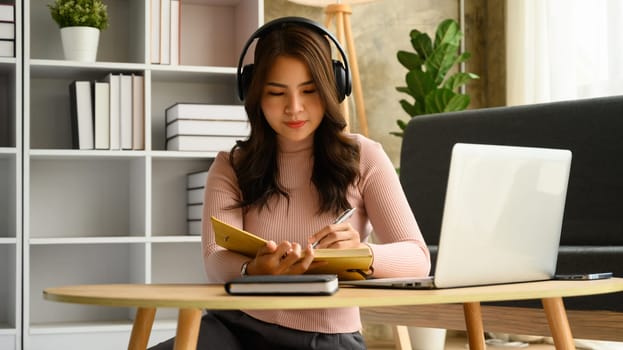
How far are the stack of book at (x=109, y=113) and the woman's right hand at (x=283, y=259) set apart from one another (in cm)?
210

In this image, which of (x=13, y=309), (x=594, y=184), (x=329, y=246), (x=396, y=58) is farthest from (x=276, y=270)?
(x=396, y=58)

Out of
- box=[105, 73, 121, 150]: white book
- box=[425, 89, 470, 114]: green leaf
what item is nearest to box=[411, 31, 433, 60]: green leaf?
box=[425, 89, 470, 114]: green leaf

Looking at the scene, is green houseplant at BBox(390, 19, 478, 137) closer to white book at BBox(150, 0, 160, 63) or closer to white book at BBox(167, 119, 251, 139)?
white book at BBox(167, 119, 251, 139)

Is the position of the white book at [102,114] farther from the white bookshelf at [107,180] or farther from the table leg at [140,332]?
the table leg at [140,332]

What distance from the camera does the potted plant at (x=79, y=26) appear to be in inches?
122

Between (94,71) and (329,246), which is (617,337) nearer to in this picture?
(329,246)

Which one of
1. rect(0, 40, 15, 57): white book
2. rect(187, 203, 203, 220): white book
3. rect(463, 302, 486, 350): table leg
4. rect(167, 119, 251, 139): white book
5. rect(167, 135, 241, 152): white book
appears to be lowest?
rect(463, 302, 486, 350): table leg

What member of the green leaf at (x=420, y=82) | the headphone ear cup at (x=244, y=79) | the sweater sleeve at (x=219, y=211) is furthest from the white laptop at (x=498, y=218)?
the green leaf at (x=420, y=82)

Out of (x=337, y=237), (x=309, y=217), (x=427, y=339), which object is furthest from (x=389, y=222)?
(x=427, y=339)

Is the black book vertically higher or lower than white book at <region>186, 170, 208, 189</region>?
lower

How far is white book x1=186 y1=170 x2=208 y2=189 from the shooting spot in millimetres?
3190

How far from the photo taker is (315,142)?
1.56 m

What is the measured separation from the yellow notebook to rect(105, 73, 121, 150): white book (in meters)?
2.00

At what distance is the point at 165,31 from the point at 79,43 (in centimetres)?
31
